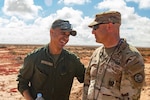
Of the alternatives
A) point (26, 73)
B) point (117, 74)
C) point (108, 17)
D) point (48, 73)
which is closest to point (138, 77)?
point (117, 74)

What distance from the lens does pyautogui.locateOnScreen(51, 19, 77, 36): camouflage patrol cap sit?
3.84 meters

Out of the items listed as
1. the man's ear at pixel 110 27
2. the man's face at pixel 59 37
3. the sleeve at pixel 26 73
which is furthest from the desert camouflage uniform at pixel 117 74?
the sleeve at pixel 26 73

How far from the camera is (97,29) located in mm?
3418

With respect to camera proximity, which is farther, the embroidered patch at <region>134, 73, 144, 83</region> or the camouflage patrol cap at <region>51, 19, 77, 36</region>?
the camouflage patrol cap at <region>51, 19, 77, 36</region>

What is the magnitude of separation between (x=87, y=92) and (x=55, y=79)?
516 mm

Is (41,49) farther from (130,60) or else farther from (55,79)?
(130,60)

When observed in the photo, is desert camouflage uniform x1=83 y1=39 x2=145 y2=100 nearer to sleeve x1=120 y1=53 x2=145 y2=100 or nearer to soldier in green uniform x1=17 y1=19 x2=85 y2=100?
sleeve x1=120 y1=53 x2=145 y2=100

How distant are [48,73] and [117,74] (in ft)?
3.64

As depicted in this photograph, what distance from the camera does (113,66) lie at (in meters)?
3.28

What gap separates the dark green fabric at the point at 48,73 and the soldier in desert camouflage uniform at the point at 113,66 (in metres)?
0.59

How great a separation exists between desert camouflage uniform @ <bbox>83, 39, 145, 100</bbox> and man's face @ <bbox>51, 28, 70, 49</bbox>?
50cm

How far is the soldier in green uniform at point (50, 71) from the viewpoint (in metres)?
3.98

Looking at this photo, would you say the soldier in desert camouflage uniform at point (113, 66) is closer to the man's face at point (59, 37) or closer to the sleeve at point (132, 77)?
the sleeve at point (132, 77)

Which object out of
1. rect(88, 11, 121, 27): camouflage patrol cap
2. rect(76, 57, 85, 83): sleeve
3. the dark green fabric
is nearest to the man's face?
the dark green fabric
